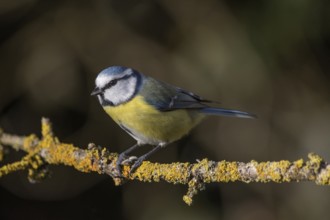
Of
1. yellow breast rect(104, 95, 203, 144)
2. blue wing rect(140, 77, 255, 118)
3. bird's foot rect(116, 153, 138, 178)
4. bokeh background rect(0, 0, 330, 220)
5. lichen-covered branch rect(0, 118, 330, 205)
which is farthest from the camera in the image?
bokeh background rect(0, 0, 330, 220)

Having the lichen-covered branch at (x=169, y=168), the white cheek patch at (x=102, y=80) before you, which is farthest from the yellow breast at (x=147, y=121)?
the lichen-covered branch at (x=169, y=168)

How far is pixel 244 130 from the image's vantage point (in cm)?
327

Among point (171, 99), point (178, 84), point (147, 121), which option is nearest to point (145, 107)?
point (147, 121)

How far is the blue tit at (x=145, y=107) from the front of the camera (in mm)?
2244

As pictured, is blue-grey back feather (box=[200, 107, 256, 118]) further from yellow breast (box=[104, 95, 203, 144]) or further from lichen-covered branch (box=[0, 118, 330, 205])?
lichen-covered branch (box=[0, 118, 330, 205])

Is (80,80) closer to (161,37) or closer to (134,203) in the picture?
(161,37)

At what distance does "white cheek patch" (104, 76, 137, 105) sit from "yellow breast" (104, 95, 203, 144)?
1.3 inches

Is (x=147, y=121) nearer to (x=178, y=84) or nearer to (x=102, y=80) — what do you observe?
(x=102, y=80)

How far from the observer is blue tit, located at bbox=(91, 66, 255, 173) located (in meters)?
2.24

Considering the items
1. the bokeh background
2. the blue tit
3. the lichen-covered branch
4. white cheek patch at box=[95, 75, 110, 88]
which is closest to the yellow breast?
the blue tit

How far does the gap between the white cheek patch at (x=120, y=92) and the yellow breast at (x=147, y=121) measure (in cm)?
3

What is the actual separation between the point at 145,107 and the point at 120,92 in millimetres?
149

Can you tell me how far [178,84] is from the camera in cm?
335

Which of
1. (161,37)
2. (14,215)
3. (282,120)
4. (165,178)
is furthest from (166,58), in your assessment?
(165,178)
